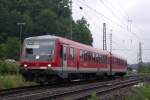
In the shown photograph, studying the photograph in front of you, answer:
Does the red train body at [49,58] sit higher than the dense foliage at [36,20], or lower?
lower

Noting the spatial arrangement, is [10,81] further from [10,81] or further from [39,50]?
[39,50]

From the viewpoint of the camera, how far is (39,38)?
93.5 feet

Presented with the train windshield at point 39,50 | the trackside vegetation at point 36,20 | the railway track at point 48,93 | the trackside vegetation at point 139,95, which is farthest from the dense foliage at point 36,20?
the trackside vegetation at point 139,95

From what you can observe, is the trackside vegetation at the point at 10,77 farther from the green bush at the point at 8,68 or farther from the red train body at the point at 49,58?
the red train body at the point at 49,58

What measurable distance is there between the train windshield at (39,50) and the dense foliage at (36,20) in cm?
8350

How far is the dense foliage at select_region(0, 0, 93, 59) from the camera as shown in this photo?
121m

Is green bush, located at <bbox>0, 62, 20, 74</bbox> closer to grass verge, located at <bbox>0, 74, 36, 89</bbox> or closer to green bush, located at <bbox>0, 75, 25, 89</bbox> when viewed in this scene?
grass verge, located at <bbox>0, 74, 36, 89</bbox>

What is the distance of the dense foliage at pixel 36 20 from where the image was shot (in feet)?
397

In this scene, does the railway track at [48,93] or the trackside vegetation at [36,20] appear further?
the trackside vegetation at [36,20]

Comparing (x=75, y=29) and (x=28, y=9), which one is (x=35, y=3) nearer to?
(x=28, y=9)

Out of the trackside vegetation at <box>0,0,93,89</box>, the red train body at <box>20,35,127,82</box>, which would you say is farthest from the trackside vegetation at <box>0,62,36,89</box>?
the trackside vegetation at <box>0,0,93,89</box>

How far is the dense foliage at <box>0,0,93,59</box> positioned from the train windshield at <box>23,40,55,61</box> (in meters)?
83.5

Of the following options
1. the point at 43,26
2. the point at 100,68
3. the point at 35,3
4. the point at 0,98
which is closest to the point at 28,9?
the point at 35,3

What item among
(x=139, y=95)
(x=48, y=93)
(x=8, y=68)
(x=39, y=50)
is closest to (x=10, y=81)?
(x=39, y=50)
